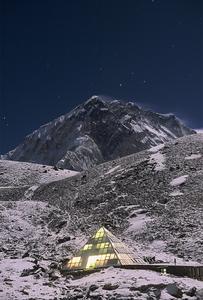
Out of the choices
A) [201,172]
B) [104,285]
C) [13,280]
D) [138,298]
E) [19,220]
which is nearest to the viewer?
[138,298]

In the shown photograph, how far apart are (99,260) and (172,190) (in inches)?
1208

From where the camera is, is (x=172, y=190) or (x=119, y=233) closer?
(x=119, y=233)

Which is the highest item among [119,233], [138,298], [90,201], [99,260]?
[90,201]

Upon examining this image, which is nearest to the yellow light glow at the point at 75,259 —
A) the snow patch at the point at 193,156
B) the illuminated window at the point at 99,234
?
the illuminated window at the point at 99,234

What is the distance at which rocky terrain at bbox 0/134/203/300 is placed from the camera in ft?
125

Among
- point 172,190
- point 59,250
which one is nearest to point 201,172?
point 172,190

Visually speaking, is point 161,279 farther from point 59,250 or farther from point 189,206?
point 189,206

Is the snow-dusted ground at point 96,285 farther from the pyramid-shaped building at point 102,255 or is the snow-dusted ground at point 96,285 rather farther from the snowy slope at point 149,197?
the snowy slope at point 149,197

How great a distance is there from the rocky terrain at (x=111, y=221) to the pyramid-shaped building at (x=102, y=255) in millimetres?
2201

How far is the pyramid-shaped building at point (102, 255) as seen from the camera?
49812 mm

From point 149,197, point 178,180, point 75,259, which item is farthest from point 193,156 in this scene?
point 75,259

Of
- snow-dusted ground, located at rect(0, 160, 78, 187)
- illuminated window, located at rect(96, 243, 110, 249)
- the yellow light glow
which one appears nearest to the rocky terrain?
snow-dusted ground, located at rect(0, 160, 78, 187)

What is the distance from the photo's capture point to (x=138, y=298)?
34.6m

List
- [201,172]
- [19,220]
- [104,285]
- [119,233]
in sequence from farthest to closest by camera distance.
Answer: [201,172] → [19,220] → [119,233] → [104,285]
